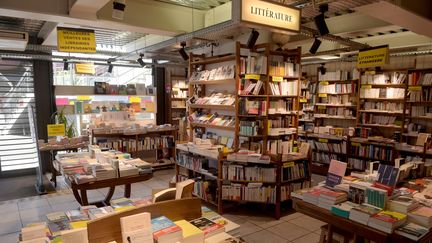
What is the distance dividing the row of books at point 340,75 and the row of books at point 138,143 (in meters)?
4.92

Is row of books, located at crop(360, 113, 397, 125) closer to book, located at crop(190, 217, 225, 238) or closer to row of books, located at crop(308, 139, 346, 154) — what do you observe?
row of books, located at crop(308, 139, 346, 154)

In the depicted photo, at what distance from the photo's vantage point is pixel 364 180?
10.3 feet

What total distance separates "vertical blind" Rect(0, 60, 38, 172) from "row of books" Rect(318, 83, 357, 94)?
7.90 m

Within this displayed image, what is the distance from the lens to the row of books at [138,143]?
691cm

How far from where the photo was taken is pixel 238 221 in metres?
4.37

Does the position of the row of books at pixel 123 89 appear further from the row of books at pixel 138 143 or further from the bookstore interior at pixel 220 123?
the row of books at pixel 138 143

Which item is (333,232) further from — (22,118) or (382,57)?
(22,118)

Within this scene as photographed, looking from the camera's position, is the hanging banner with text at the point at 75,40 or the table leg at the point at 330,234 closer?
the table leg at the point at 330,234

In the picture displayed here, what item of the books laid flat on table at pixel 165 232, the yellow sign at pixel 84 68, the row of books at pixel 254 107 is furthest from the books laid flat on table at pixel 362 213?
the yellow sign at pixel 84 68

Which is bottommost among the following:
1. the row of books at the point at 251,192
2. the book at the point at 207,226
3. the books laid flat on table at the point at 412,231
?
the row of books at the point at 251,192

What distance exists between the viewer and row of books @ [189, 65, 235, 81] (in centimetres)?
501

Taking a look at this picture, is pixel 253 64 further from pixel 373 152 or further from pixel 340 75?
pixel 340 75

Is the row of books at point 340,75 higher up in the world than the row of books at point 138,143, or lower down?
higher up

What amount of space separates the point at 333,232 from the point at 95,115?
6422 millimetres
